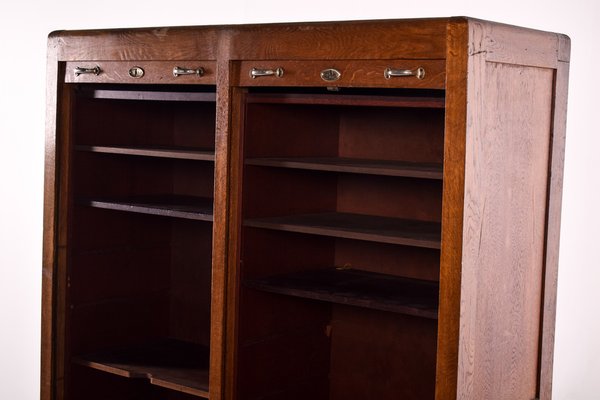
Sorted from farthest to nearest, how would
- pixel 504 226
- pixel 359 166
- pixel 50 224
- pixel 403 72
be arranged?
pixel 50 224 → pixel 359 166 → pixel 504 226 → pixel 403 72

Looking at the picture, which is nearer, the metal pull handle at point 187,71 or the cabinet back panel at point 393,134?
the metal pull handle at point 187,71

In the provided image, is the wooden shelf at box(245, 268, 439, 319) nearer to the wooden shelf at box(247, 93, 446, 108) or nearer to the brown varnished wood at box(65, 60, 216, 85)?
the wooden shelf at box(247, 93, 446, 108)

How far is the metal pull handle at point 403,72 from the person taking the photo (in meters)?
3.35

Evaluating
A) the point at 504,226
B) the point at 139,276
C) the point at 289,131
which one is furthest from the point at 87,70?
the point at 504,226

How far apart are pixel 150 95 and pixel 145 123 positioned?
0.65m

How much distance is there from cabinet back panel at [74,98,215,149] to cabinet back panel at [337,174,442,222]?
0.83m

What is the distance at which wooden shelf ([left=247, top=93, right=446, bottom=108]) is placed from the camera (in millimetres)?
3437

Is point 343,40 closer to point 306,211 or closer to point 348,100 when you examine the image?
point 348,100

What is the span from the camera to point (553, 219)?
3840mm

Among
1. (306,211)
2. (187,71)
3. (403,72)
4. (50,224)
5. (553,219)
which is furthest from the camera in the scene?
(50,224)

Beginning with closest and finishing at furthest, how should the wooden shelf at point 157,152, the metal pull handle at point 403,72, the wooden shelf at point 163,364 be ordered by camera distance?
the metal pull handle at point 403,72 → the wooden shelf at point 157,152 → the wooden shelf at point 163,364

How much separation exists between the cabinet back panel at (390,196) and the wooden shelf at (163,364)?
3.10 feet

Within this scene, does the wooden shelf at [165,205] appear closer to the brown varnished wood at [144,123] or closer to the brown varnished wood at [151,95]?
the brown varnished wood at [144,123]

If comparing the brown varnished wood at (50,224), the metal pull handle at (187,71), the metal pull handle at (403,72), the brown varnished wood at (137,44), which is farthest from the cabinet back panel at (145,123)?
the metal pull handle at (403,72)
